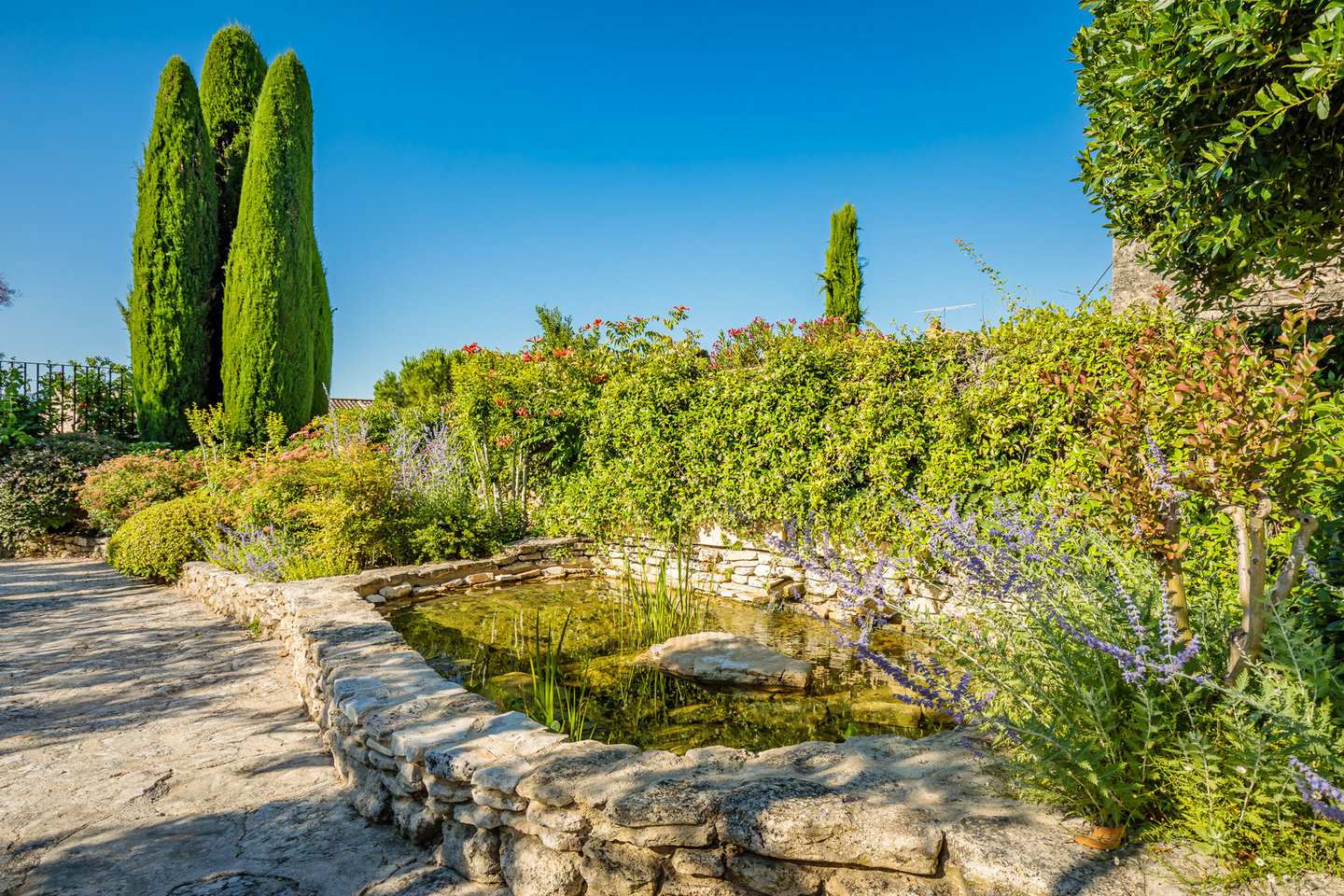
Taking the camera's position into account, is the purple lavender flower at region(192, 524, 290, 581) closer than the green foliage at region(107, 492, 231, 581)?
Yes

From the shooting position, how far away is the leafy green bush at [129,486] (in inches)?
348

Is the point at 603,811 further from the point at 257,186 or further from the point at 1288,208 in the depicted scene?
the point at 257,186

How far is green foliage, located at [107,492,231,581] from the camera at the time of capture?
23.9ft

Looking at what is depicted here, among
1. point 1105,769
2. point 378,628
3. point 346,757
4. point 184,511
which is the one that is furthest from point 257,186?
point 1105,769

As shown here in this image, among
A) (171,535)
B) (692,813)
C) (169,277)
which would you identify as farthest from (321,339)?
(692,813)

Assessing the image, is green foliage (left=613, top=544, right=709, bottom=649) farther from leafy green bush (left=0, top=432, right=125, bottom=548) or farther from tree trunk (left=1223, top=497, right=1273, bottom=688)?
leafy green bush (left=0, top=432, right=125, bottom=548)

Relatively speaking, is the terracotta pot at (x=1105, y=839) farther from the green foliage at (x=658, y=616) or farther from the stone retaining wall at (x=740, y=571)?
the stone retaining wall at (x=740, y=571)

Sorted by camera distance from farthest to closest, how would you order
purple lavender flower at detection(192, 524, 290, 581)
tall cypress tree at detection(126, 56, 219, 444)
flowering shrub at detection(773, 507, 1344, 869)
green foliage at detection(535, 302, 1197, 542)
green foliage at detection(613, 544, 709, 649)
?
tall cypress tree at detection(126, 56, 219, 444) → purple lavender flower at detection(192, 524, 290, 581) → green foliage at detection(613, 544, 709, 649) → green foliage at detection(535, 302, 1197, 542) → flowering shrub at detection(773, 507, 1344, 869)

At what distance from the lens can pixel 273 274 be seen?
1238cm

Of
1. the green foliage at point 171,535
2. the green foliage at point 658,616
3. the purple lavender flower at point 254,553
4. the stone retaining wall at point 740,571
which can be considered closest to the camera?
the green foliage at point 658,616

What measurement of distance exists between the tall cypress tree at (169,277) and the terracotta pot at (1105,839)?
46.3 ft

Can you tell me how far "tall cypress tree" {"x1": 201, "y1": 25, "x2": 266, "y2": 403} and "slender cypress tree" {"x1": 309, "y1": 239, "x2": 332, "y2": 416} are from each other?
1.57m

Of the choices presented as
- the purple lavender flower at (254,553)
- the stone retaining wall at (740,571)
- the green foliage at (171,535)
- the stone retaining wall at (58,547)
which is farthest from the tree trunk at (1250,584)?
the stone retaining wall at (58,547)

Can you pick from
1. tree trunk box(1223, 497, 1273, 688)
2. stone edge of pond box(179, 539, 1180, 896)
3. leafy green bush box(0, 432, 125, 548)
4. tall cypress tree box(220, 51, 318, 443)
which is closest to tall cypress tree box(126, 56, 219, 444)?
tall cypress tree box(220, 51, 318, 443)
